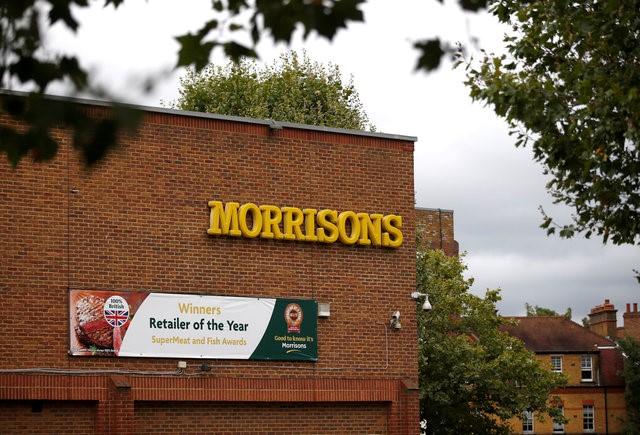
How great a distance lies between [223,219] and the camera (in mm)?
24266

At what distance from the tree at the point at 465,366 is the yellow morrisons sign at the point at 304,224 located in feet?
48.2

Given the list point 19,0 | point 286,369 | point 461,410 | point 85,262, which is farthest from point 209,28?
point 461,410

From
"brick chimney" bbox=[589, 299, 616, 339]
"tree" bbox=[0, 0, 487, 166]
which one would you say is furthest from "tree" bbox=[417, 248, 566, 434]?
"tree" bbox=[0, 0, 487, 166]

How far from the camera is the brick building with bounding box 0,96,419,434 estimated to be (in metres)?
22.4

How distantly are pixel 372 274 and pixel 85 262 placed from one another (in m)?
6.36

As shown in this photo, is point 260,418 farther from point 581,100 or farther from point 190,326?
point 581,100

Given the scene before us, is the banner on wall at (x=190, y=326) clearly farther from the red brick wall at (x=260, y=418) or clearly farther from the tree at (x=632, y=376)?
the tree at (x=632, y=376)

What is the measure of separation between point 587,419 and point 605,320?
7.94 meters

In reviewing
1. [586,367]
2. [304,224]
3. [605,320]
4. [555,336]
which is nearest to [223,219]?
[304,224]

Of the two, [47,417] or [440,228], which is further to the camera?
[440,228]

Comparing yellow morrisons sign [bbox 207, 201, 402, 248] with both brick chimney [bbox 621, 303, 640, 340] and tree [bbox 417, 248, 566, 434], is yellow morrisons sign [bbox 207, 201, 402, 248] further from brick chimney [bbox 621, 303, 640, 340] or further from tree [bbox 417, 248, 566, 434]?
brick chimney [bbox 621, 303, 640, 340]

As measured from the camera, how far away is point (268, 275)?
24.7 meters

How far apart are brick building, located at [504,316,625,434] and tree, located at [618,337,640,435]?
119cm

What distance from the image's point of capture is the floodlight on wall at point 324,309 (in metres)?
25.0
